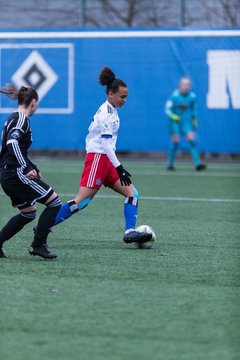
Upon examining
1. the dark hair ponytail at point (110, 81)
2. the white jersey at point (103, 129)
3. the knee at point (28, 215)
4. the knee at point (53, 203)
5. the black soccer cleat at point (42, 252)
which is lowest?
the black soccer cleat at point (42, 252)

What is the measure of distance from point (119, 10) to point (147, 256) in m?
15.3

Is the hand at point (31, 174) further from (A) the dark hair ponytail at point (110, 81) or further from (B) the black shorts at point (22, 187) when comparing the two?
(A) the dark hair ponytail at point (110, 81)

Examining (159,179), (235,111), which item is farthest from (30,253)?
(235,111)

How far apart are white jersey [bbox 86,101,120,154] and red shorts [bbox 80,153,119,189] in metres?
0.08

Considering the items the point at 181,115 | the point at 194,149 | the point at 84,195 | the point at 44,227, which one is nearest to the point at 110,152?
the point at 84,195

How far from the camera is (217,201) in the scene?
1416cm

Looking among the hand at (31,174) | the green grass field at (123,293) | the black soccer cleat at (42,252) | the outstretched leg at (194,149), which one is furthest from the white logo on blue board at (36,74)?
the hand at (31,174)

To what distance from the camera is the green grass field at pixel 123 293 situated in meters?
5.26

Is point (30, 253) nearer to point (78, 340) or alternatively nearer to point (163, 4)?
point (78, 340)

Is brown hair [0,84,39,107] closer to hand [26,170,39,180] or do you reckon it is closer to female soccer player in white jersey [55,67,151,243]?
hand [26,170,39,180]

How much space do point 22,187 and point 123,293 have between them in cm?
183

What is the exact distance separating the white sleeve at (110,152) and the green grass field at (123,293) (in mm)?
826

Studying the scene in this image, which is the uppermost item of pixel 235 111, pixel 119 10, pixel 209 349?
pixel 119 10

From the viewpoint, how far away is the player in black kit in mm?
8055
